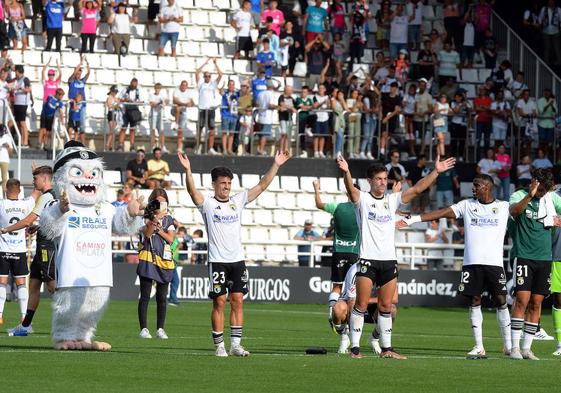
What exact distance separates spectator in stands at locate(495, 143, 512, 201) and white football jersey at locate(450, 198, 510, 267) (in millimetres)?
19347

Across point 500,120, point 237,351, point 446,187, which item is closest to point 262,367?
point 237,351

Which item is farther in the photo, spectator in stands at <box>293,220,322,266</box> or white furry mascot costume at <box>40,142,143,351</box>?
spectator in stands at <box>293,220,322,266</box>

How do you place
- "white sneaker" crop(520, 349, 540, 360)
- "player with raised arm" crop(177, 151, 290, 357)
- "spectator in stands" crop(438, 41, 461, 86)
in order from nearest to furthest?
"player with raised arm" crop(177, 151, 290, 357), "white sneaker" crop(520, 349, 540, 360), "spectator in stands" crop(438, 41, 461, 86)

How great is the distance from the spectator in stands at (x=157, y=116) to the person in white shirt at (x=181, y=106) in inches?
14.3

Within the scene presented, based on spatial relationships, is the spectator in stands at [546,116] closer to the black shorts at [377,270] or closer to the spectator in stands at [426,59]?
the spectator in stands at [426,59]

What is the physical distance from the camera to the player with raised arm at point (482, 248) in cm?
1705

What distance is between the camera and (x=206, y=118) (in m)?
35.3

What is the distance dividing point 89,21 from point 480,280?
21.5 metres

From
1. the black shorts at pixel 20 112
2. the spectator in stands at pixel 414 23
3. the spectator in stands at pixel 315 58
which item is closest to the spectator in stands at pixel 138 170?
the black shorts at pixel 20 112

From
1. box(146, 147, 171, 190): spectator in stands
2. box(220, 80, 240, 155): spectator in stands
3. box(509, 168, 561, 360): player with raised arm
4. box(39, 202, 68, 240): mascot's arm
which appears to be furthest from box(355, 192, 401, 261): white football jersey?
box(220, 80, 240, 155): spectator in stands

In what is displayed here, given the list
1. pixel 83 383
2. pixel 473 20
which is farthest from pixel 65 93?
pixel 83 383

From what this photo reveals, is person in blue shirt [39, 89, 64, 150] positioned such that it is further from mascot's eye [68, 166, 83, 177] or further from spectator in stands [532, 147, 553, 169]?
mascot's eye [68, 166, 83, 177]

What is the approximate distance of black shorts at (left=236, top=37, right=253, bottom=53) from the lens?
1529 inches

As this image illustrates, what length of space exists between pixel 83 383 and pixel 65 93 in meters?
23.4
